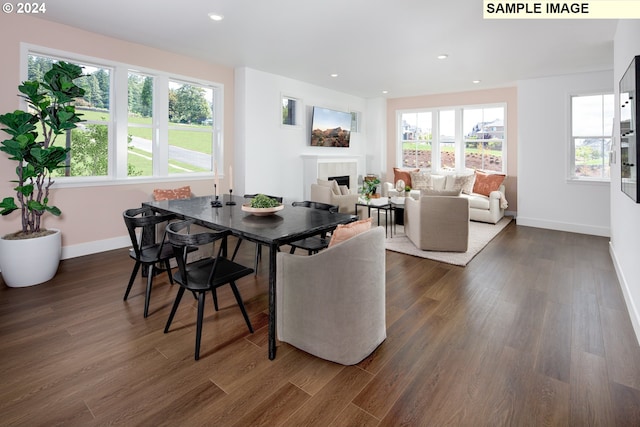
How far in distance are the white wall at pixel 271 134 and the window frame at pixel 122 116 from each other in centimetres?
51

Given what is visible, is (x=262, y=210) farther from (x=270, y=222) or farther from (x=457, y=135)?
(x=457, y=135)

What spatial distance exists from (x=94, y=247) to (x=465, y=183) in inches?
255

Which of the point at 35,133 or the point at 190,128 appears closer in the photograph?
the point at 35,133

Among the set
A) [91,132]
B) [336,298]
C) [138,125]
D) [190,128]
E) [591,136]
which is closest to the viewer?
[336,298]

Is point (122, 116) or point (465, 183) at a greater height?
point (122, 116)

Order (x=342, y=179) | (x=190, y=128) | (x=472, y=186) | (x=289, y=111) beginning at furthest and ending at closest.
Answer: (x=342, y=179) → (x=472, y=186) → (x=289, y=111) → (x=190, y=128)

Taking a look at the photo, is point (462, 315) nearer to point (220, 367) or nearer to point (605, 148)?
point (220, 367)

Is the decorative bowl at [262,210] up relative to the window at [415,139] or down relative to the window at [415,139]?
down

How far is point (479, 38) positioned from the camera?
421 centimetres

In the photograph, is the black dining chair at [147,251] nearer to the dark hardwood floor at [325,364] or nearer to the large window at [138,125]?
the dark hardwood floor at [325,364]

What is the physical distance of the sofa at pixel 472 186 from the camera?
6.39 m

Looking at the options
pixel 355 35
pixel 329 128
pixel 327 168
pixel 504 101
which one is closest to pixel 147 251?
pixel 355 35

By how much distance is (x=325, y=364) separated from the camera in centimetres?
207

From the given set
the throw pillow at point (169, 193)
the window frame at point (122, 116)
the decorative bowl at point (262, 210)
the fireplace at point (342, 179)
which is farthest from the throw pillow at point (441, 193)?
the window frame at point (122, 116)
